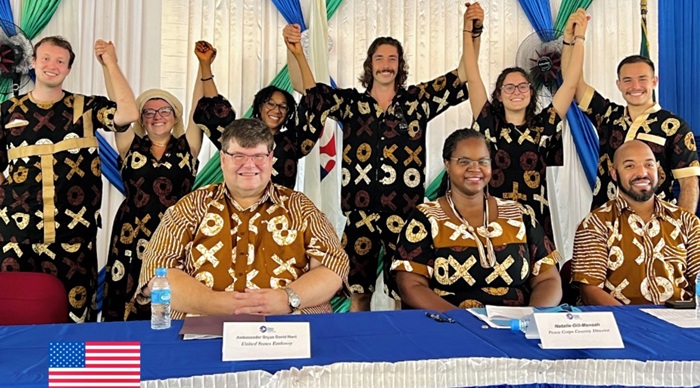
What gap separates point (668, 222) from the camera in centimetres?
271

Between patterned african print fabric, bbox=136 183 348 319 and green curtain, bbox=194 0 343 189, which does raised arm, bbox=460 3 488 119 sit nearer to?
green curtain, bbox=194 0 343 189

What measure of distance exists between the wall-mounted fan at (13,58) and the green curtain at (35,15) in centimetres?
8

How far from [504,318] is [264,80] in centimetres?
282

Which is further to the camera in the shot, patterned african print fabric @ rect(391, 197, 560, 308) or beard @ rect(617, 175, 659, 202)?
beard @ rect(617, 175, 659, 202)

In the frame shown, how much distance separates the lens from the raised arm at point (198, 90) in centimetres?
368

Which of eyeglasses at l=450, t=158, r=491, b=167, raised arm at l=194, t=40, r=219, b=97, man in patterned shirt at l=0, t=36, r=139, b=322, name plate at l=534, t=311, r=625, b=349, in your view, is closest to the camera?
name plate at l=534, t=311, r=625, b=349

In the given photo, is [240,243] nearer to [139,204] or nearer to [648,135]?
[139,204]

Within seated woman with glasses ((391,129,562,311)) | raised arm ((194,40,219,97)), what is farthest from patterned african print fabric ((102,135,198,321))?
seated woman with glasses ((391,129,562,311))

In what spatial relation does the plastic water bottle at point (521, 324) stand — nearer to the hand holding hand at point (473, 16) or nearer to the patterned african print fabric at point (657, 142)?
the patterned african print fabric at point (657, 142)

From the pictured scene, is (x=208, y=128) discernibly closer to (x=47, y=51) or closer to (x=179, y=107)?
(x=179, y=107)

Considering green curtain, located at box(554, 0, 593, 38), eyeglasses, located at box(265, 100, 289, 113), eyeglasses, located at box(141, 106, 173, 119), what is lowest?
eyeglasses, located at box(141, 106, 173, 119)

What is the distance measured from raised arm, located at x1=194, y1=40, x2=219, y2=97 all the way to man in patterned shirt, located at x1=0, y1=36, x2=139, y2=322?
0.65 metres

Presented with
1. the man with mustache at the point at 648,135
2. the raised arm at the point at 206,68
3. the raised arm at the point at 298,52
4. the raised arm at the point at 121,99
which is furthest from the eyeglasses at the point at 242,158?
the man with mustache at the point at 648,135

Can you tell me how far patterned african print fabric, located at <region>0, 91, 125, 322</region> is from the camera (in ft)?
10.3
